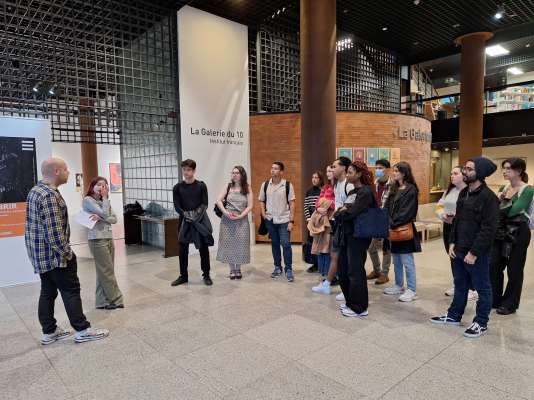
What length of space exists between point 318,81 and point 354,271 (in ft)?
10.6

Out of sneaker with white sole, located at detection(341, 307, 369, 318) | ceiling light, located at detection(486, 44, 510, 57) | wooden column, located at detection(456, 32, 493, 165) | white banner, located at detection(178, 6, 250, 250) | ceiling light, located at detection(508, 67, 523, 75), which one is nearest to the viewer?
sneaker with white sole, located at detection(341, 307, 369, 318)

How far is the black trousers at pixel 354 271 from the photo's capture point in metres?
3.26

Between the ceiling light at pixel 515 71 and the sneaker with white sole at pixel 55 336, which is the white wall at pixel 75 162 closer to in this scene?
the sneaker with white sole at pixel 55 336

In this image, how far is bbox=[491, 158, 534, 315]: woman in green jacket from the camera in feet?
10.6

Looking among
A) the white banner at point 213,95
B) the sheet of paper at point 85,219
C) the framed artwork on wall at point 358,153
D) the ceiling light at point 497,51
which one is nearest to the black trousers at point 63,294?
the sheet of paper at point 85,219

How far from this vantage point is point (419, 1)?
24.7 feet

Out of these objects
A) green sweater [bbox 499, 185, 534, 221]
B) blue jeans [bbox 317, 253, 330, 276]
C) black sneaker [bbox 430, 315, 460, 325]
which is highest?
green sweater [bbox 499, 185, 534, 221]

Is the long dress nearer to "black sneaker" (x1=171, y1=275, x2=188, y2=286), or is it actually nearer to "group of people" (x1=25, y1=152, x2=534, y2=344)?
"group of people" (x1=25, y1=152, x2=534, y2=344)

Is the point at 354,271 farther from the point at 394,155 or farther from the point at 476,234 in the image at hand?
the point at 394,155

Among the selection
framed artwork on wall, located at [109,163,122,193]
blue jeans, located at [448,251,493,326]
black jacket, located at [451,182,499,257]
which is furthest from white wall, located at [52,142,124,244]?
black jacket, located at [451,182,499,257]

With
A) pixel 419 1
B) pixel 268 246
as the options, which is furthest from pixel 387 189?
pixel 419 1

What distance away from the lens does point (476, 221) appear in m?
2.82

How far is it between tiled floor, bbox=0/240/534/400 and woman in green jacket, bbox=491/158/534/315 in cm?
25

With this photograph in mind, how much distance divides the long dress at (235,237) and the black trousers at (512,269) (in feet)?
8.88
